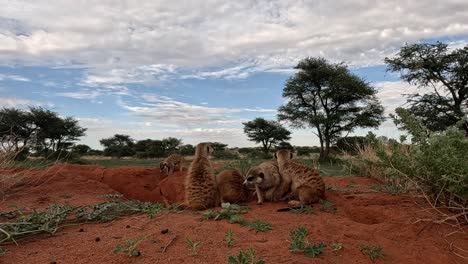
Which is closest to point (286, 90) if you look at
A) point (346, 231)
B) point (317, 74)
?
point (317, 74)

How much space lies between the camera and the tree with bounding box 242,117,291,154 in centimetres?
3181

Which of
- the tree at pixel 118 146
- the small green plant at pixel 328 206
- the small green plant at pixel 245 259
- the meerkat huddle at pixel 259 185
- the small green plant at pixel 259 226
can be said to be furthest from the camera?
the tree at pixel 118 146

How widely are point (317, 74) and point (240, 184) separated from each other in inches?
842

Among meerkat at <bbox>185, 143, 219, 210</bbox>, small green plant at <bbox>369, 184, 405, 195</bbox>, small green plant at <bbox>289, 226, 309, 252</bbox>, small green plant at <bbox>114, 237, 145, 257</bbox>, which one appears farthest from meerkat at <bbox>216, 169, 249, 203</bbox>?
small green plant at <bbox>114, 237, 145, 257</bbox>

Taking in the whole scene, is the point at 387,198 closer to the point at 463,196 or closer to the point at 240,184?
the point at 463,196

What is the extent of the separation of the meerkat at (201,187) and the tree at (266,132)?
25.8 m

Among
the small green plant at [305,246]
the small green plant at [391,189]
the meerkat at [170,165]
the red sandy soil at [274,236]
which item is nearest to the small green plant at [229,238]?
the red sandy soil at [274,236]

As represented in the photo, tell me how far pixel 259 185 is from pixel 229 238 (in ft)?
7.43

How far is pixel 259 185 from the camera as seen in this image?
5.57 meters

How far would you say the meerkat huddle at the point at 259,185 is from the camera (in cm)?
526

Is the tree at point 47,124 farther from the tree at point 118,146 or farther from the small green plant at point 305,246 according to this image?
the small green plant at point 305,246

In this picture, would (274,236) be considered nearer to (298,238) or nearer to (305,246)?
(298,238)

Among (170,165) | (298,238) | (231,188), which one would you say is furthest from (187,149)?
(298,238)

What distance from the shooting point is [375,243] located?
3.57 metres
